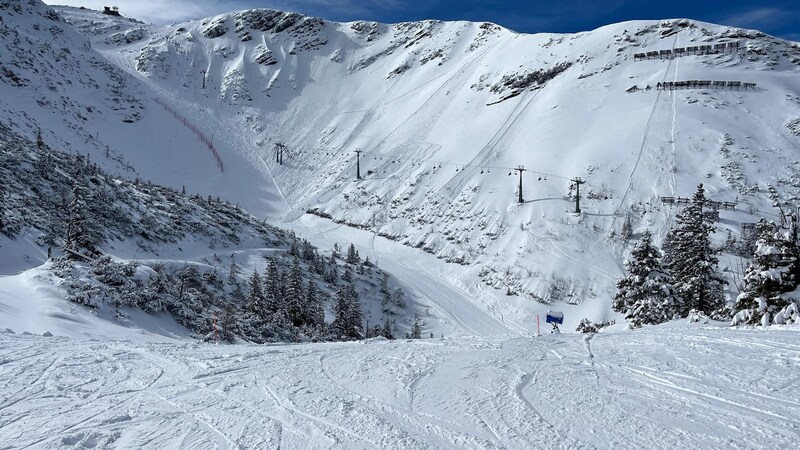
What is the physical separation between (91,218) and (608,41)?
68769 mm

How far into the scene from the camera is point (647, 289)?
70.5 feet

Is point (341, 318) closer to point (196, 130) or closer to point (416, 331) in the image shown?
point (416, 331)

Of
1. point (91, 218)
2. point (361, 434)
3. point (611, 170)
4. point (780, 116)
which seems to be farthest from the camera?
point (780, 116)

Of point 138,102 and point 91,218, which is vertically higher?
point 138,102

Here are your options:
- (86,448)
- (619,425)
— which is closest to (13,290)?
(86,448)

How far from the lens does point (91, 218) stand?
30078 millimetres

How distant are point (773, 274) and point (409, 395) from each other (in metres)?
13.3

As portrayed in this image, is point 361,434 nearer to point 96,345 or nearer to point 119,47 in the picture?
point 96,345

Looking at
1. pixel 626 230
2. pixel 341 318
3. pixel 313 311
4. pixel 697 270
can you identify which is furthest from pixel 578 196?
pixel 313 311

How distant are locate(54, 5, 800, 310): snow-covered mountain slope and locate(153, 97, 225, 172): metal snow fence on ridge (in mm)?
4210

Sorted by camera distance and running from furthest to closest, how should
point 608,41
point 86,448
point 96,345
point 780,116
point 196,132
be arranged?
1. point 196,132
2. point 608,41
3. point 780,116
4. point 96,345
5. point 86,448

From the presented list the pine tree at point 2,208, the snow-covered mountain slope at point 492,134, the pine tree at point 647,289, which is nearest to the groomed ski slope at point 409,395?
the pine tree at point 647,289

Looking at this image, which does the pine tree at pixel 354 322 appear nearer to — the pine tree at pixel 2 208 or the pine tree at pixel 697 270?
the pine tree at pixel 697 270

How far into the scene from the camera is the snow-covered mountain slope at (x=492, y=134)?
141ft
